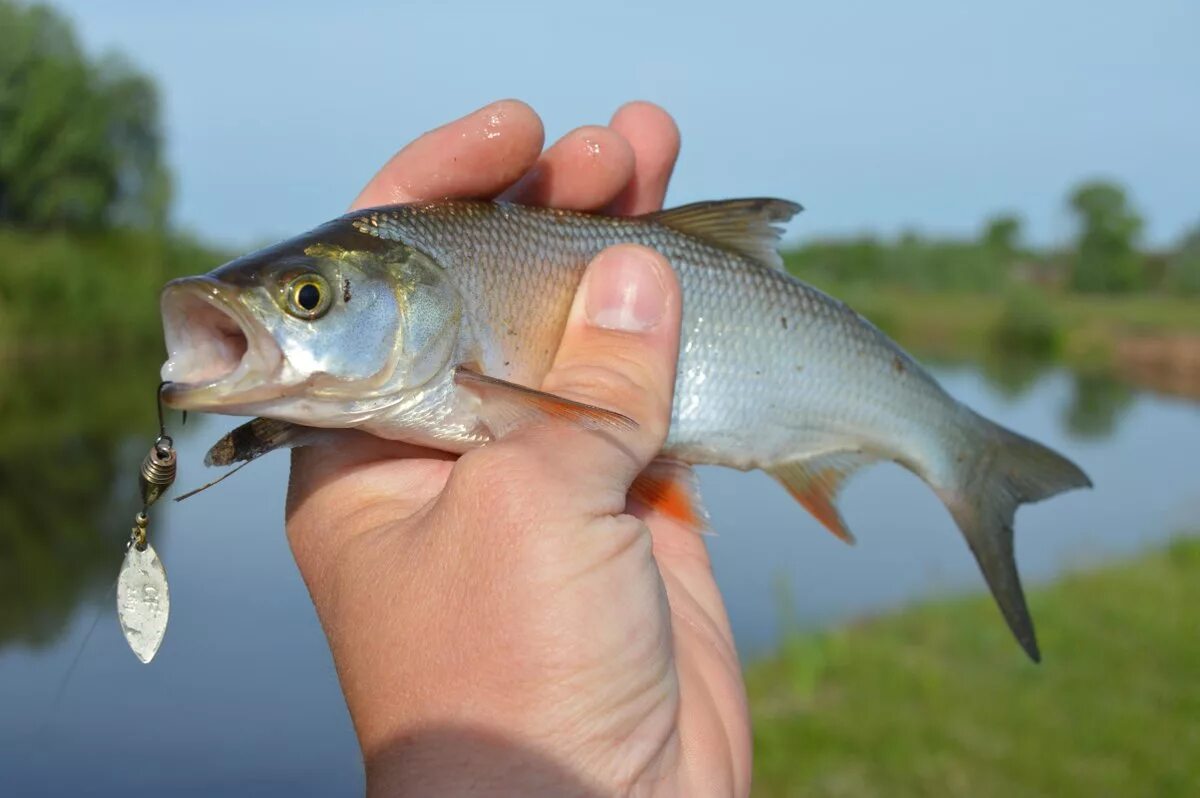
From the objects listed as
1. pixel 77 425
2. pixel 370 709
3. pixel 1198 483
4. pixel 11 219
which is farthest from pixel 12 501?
pixel 11 219

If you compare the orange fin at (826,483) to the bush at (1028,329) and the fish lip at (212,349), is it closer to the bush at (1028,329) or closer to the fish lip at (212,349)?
the fish lip at (212,349)

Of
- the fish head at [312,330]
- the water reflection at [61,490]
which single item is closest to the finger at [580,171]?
the fish head at [312,330]

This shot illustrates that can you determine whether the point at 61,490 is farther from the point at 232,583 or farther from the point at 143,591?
the point at 143,591

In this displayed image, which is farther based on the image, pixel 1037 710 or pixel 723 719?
pixel 1037 710

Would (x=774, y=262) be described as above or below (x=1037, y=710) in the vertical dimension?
above

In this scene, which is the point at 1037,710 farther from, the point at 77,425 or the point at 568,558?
the point at 77,425

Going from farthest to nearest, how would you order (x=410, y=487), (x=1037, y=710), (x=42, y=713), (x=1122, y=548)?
(x=1122, y=548) < (x=42, y=713) < (x=1037, y=710) < (x=410, y=487)

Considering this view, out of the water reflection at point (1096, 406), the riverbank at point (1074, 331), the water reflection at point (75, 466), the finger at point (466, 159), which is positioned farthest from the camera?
the riverbank at point (1074, 331)

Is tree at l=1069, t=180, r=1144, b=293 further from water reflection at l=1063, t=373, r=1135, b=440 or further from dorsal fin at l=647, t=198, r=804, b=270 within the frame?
dorsal fin at l=647, t=198, r=804, b=270
